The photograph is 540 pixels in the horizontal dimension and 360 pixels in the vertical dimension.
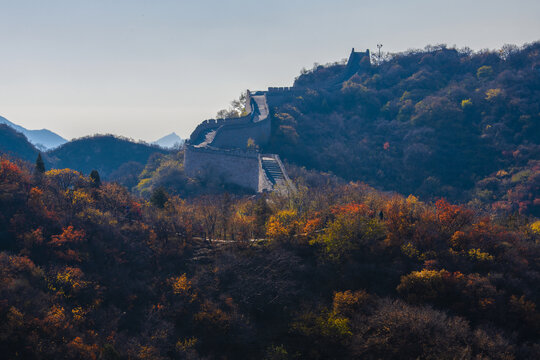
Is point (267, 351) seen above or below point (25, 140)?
below

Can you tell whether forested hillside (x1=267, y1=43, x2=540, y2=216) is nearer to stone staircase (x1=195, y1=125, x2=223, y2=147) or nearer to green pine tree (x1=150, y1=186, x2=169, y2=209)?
stone staircase (x1=195, y1=125, x2=223, y2=147)

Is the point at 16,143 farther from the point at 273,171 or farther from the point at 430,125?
the point at 430,125

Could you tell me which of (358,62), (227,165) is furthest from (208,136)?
(358,62)

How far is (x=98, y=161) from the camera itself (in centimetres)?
6875

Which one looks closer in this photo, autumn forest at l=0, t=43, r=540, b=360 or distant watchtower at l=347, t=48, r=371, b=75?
autumn forest at l=0, t=43, r=540, b=360

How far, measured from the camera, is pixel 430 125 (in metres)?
57.7

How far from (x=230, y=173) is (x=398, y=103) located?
35852 millimetres

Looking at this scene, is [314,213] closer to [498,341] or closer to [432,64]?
[498,341]

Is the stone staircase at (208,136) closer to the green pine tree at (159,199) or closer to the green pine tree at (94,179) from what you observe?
the green pine tree at (159,199)

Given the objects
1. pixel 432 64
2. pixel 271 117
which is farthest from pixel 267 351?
pixel 432 64

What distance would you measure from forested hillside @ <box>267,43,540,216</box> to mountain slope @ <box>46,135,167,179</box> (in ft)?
86.3

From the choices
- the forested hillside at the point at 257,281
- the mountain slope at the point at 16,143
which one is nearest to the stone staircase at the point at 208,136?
the forested hillside at the point at 257,281

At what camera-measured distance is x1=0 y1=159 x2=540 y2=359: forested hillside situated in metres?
15.4

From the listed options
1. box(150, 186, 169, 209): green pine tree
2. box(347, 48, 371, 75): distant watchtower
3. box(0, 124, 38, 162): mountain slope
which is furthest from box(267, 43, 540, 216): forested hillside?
box(0, 124, 38, 162): mountain slope
